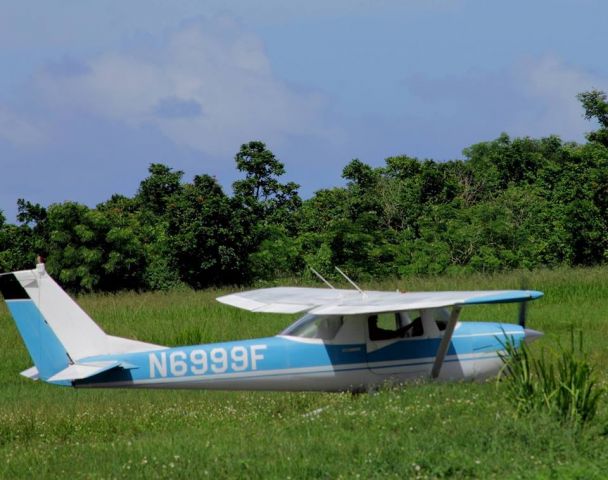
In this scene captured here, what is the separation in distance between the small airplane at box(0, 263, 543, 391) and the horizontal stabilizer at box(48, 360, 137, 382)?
0.01m

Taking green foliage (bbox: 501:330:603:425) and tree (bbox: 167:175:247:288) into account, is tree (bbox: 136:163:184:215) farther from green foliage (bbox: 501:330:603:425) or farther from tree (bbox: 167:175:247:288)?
green foliage (bbox: 501:330:603:425)

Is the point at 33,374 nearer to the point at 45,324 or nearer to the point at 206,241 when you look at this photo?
the point at 45,324

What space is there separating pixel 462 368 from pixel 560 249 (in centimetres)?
3550

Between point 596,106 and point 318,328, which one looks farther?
point 596,106

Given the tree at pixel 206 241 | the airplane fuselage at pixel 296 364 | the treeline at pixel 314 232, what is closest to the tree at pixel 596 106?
the treeline at pixel 314 232

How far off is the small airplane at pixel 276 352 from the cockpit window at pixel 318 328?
2 cm

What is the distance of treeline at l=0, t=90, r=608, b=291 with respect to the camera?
4594 centimetres

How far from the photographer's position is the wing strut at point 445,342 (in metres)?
15.5

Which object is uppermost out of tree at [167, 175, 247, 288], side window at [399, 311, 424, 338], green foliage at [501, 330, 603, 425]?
tree at [167, 175, 247, 288]

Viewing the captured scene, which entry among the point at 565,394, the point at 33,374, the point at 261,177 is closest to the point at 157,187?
the point at 261,177

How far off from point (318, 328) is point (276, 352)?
2.51 ft

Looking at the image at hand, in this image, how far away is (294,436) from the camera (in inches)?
463

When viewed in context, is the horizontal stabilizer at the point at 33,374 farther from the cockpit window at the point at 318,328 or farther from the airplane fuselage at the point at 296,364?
the cockpit window at the point at 318,328

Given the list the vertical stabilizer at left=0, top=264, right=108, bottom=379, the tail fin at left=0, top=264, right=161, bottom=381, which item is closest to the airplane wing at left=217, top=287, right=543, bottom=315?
the tail fin at left=0, top=264, right=161, bottom=381
